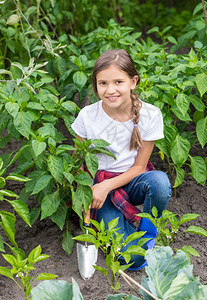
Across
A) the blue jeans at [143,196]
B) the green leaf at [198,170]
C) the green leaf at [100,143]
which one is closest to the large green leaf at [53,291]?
the blue jeans at [143,196]

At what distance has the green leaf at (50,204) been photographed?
7.87ft

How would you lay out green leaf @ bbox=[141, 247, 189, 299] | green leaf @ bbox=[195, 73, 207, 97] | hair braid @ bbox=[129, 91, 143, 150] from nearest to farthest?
green leaf @ bbox=[141, 247, 189, 299] → hair braid @ bbox=[129, 91, 143, 150] → green leaf @ bbox=[195, 73, 207, 97]

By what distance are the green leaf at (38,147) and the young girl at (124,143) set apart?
0.37m

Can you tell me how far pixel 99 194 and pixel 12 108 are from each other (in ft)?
1.98

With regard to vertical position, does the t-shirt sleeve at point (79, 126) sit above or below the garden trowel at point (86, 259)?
above

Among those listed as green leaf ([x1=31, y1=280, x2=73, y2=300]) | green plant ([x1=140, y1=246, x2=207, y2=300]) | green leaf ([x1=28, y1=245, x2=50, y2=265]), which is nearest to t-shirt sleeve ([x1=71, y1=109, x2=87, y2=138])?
green leaf ([x1=28, y1=245, x2=50, y2=265])

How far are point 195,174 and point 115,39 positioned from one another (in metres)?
1.00

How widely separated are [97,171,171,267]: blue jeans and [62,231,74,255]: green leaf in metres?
0.19

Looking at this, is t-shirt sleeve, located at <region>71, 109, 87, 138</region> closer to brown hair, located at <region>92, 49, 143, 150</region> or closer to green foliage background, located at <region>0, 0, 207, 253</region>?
green foliage background, located at <region>0, 0, 207, 253</region>

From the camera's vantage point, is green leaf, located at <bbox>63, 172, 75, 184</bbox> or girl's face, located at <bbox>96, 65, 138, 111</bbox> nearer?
green leaf, located at <bbox>63, 172, 75, 184</bbox>

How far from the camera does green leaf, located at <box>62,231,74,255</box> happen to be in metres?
2.55

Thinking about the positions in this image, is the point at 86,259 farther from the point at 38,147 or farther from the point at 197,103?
the point at 197,103

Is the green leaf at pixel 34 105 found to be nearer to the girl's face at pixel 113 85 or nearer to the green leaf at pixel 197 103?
the girl's face at pixel 113 85

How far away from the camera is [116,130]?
262cm
